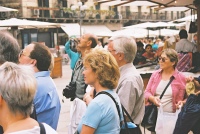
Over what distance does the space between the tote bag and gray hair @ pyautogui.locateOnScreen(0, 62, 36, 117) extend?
9.04ft

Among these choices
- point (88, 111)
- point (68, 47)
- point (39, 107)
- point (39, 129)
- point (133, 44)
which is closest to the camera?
point (39, 129)

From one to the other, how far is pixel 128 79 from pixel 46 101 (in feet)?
2.56

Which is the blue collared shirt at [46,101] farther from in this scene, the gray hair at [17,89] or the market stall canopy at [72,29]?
the market stall canopy at [72,29]

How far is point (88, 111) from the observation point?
2.90m

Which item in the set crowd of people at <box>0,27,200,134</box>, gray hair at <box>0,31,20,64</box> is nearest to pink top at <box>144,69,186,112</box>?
crowd of people at <box>0,27,200,134</box>

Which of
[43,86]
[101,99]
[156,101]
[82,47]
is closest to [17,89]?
[101,99]

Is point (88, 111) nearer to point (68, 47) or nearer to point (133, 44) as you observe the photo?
point (133, 44)

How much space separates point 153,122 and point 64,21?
43473 millimetres

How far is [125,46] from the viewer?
12.6ft

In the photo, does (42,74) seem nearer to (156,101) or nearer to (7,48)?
(7,48)

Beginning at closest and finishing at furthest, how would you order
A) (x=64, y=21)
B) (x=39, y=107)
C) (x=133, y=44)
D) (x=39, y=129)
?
1. (x=39, y=129)
2. (x=39, y=107)
3. (x=133, y=44)
4. (x=64, y=21)

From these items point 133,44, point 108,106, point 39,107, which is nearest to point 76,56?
point 133,44

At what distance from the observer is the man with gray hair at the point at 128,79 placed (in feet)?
12.3

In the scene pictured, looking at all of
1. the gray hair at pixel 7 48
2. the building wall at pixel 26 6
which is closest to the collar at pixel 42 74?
the gray hair at pixel 7 48
